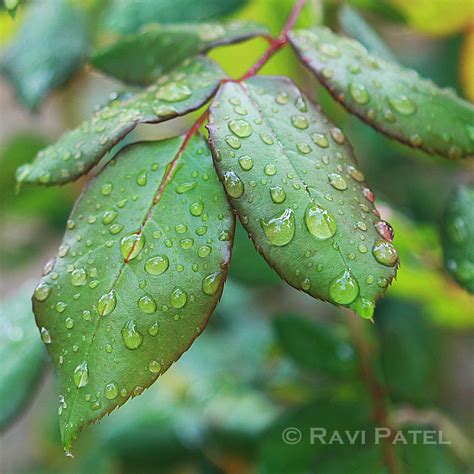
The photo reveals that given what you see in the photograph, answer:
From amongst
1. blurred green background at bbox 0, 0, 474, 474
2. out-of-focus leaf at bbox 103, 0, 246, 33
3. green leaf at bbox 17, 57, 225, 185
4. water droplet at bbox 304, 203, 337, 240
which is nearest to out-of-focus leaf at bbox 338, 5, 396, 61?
blurred green background at bbox 0, 0, 474, 474

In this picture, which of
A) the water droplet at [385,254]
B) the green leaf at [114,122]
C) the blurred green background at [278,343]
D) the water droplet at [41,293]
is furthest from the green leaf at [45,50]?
the water droplet at [385,254]

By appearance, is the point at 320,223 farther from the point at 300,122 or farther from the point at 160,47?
the point at 160,47

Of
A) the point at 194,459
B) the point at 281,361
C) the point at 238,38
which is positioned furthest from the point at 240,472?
the point at 238,38

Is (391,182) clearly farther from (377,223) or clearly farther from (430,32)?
(377,223)

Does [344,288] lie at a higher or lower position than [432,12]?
higher

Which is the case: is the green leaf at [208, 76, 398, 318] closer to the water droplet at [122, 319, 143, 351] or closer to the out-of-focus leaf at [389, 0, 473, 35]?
the water droplet at [122, 319, 143, 351]

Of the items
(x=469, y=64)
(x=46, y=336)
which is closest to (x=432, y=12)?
(x=469, y=64)
